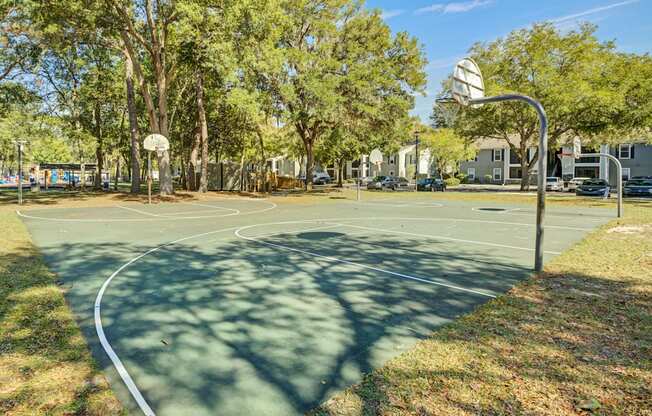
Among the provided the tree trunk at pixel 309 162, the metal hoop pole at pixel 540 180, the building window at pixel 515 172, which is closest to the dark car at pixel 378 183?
the tree trunk at pixel 309 162

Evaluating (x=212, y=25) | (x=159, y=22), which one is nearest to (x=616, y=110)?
(x=212, y=25)

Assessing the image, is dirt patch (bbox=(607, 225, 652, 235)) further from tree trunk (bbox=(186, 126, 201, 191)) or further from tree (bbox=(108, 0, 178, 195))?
tree trunk (bbox=(186, 126, 201, 191))

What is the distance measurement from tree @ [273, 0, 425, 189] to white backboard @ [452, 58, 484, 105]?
1870 centimetres

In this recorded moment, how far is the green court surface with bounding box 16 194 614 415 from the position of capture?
11.3 feet

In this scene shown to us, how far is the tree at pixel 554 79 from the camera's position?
3150 cm

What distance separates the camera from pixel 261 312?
5.09m

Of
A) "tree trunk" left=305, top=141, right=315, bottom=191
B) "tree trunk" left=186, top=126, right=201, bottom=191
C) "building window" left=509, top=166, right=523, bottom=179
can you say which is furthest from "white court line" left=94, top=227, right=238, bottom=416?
"building window" left=509, top=166, right=523, bottom=179

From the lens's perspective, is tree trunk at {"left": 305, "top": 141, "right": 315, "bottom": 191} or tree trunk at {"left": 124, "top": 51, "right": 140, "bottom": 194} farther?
tree trunk at {"left": 305, "top": 141, "right": 315, "bottom": 191}

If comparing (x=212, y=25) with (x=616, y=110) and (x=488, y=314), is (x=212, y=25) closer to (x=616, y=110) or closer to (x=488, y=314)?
(x=488, y=314)

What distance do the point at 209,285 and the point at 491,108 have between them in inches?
1317

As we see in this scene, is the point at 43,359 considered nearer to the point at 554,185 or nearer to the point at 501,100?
the point at 501,100

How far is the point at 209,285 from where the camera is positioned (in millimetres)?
6293

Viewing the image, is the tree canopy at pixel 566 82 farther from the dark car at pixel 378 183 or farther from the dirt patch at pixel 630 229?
the dirt patch at pixel 630 229

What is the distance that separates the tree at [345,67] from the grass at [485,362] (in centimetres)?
2181
